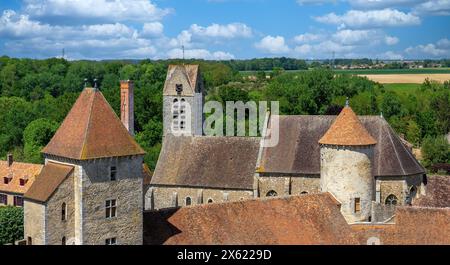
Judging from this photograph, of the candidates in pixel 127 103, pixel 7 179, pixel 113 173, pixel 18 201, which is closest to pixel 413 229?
pixel 113 173

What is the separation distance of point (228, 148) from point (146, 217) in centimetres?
2007

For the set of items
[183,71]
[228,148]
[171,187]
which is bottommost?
[171,187]

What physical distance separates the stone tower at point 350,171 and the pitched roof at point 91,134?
14.0 metres

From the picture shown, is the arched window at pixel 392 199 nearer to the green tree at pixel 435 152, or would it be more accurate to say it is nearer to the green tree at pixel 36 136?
the green tree at pixel 435 152

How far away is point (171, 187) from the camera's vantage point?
174 feet

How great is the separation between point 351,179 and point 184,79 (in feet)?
79.8

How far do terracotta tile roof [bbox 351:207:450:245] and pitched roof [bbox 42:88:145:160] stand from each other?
14.8 m

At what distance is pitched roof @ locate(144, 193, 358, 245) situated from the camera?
33.2 m

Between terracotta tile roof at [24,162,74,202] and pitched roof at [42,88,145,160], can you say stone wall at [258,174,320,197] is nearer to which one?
pitched roof at [42,88,145,160]

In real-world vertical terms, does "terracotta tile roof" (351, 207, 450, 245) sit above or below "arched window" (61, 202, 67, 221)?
below

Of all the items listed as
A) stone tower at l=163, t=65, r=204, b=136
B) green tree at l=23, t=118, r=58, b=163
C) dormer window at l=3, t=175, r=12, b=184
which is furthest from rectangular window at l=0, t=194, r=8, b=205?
stone tower at l=163, t=65, r=204, b=136

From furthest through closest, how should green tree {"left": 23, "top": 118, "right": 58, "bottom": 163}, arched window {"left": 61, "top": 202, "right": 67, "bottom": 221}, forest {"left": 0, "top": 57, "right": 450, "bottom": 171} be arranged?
forest {"left": 0, "top": 57, "right": 450, "bottom": 171}, green tree {"left": 23, "top": 118, "right": 58, "bottom": 163}, arched window {"left": 61, "top": 202, "right": 67, "bottom": 221}
